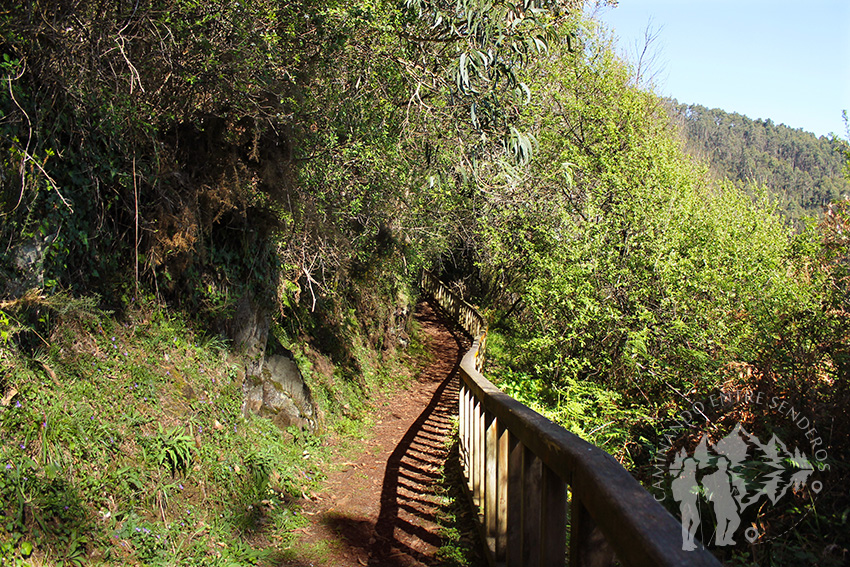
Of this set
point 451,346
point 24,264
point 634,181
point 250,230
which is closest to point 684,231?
point 634,181

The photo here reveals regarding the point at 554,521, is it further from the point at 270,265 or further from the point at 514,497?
the point at 270,265

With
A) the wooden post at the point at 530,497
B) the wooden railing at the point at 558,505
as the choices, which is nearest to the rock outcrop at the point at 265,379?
the wooden railing at the point at 558,505

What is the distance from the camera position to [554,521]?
2031mm

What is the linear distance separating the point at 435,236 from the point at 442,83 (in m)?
9.01

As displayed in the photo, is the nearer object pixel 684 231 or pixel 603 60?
Answer: pixel 684 231

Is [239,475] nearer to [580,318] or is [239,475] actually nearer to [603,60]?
[580,318]

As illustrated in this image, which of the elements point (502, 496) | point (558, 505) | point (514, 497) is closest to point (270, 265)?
point (502, 496)

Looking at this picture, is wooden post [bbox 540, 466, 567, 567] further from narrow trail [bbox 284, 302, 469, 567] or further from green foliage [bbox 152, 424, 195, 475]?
green foliage [bbox 152, 424, 195, 475]

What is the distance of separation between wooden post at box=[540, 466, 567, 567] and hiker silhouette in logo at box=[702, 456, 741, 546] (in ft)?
9.48

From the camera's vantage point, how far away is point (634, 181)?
11.5 meters

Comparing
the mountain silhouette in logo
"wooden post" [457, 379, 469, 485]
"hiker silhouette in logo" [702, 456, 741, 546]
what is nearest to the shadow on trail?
"wooden post" [457, 379, 469, 485]

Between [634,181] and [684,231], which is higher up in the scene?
[634,181]

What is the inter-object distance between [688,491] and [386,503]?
9.18 ft

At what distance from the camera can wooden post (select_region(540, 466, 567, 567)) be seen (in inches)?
80.0
